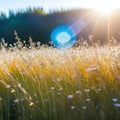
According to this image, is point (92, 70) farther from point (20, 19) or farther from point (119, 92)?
point (20, 19)

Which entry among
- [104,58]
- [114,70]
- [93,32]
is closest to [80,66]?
[104,58]

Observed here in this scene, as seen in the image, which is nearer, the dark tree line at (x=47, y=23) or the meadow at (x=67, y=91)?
the meadow at (x=67, y=91)

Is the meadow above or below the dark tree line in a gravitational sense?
below

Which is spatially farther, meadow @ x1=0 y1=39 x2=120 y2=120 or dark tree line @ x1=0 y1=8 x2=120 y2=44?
dark tree line @ x1=0 y1=8 x2=120 y2=44

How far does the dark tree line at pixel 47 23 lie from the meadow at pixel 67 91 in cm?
1556

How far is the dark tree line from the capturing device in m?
19.7

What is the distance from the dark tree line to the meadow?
15560 mm

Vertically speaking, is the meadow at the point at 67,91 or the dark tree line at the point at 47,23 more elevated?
the dark tree line at the point at 47,23

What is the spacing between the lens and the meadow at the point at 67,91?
3.11m

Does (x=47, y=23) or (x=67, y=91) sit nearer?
(x=67, y=91)

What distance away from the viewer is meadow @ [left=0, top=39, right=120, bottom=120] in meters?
3.11

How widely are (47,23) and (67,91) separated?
18.2 m

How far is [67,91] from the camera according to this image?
11.0 ft

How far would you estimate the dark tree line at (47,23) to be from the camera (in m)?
19.7
